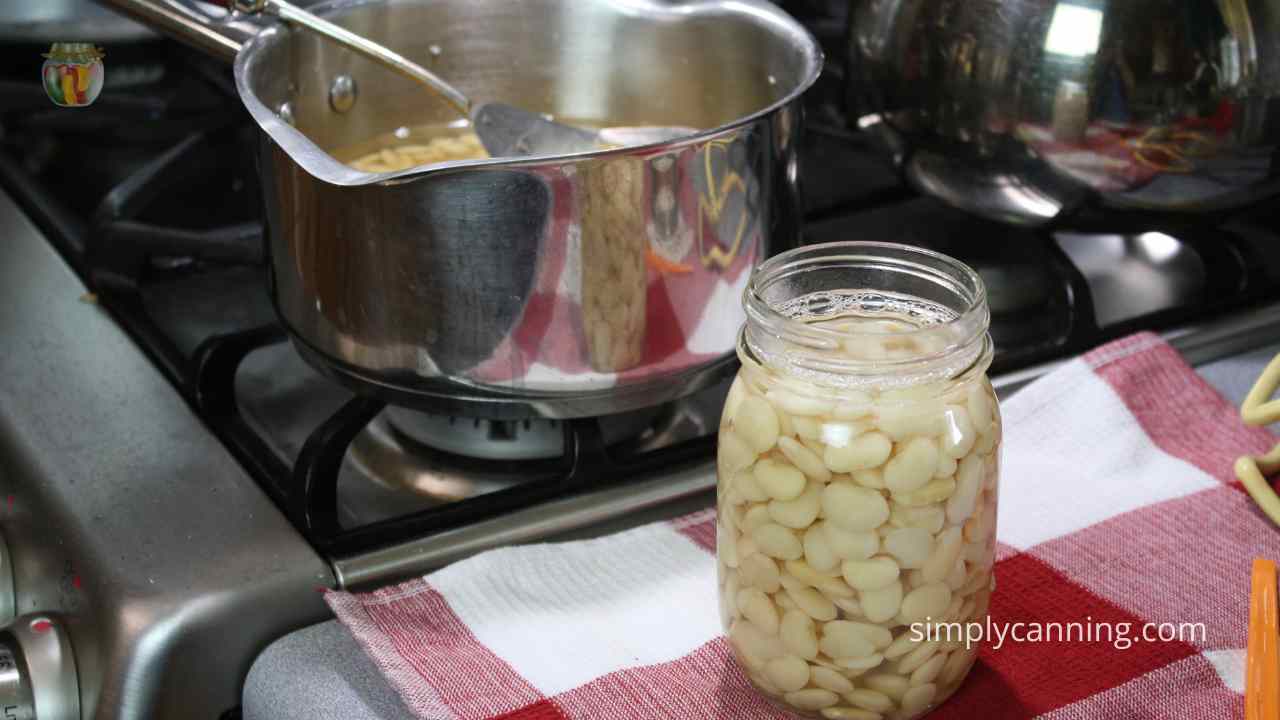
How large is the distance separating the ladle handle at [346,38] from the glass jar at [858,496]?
248 mm

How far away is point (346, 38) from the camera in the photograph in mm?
A: 615

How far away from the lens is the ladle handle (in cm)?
60

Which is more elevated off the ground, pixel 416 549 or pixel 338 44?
pixel 338 44

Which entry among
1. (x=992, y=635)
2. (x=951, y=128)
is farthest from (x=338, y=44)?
(x=992, y=635)

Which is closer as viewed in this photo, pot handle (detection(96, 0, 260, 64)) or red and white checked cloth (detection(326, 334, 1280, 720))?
red and white checked cloth (detection(326, 334, 1280, 720))

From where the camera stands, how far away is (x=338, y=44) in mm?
659

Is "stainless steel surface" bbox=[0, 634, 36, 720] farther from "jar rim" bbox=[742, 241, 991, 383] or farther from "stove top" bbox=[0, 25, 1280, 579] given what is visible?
"jar rim" bbox=[742, 241, 991, 383]

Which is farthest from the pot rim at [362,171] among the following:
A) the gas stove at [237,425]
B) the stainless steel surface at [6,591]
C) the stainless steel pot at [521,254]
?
the stainless steel surface at [6,591]

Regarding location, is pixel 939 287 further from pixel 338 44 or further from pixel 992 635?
pixel 338 44

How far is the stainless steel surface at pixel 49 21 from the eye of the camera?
868 millimetres

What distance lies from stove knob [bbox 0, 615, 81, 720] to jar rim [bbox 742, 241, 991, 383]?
10.7 inches

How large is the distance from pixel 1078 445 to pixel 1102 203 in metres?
0.12


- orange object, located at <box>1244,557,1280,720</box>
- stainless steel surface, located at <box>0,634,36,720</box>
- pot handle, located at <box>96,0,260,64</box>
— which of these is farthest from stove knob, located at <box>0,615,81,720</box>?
orange object, located at <box>1244,557,1280,720</box>

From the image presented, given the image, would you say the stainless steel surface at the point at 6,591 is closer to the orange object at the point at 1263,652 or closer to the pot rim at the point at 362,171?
the pot rim at the point at 362,171
